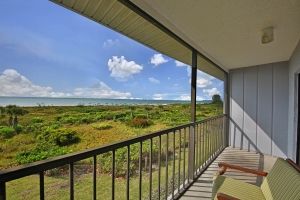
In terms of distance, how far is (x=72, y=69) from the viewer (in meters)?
2.62

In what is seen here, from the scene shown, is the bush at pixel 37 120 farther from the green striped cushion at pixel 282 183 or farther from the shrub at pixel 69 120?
the green striped cushion at pixel 282 183

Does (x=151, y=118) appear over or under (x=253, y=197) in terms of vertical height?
over

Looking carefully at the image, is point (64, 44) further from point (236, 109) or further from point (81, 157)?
point (236, 109)

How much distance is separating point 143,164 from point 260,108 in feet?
11.3

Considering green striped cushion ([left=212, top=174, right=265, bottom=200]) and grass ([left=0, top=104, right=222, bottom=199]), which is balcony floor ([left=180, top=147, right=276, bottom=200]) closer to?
grass ([left=0, top=104, right=222, bottom=199])

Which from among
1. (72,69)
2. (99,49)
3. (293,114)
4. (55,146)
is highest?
Result: (99,49)

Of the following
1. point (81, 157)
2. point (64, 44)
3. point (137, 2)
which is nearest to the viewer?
point (81, 157)

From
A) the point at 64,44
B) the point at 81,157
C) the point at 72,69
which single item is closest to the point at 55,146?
the point at 81,157

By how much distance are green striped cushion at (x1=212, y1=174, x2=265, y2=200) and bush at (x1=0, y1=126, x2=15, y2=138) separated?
197 cm

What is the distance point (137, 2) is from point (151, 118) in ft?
7.44

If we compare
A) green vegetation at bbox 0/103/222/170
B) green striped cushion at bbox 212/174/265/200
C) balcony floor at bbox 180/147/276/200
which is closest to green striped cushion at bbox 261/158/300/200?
green striped cushion at bbox 212/174/265/200

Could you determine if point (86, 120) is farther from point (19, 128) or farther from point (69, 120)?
point (19, 128)

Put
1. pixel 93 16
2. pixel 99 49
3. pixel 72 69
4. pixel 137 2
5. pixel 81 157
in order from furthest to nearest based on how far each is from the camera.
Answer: pixel 99 49
pixel 72 69
pixel 93 16
pixel 137 2
pixel 81 157

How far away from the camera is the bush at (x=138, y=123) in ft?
9.67
